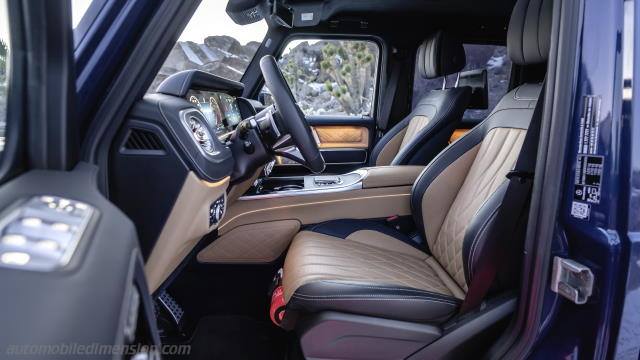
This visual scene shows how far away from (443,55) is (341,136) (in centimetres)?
122

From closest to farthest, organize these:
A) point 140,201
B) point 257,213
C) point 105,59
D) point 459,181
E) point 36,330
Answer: point 36,330, point 105,59, point 140,201, point 459,181, point 257,213

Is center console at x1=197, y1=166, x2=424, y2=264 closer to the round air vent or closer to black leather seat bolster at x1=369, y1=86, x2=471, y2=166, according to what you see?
black leather seat bolster at x1=369, y1=86, x2=471, y2=166

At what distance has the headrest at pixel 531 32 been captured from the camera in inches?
53.0

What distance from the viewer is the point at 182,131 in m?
1.16

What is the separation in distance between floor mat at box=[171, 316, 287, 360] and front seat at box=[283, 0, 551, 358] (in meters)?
0.40

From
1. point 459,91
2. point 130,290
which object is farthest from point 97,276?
point 459,91

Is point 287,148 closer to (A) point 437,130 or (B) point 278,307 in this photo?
(B) point 278,307

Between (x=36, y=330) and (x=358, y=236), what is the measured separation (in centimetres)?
148

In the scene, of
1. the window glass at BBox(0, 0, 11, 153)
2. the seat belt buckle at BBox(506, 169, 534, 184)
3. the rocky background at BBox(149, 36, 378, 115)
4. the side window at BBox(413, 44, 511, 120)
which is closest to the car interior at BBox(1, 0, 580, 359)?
the seat belt buckle at BBox(506, 169, 534, 184)

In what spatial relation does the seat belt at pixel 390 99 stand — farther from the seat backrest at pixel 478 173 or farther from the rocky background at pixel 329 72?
the seat backrest at pixel 478 173

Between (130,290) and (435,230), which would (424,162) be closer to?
(435,230)

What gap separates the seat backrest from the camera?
1.39 m

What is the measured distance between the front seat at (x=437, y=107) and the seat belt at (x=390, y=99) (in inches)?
34.9

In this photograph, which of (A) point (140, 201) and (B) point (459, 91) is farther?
(B) point (459, 91)
